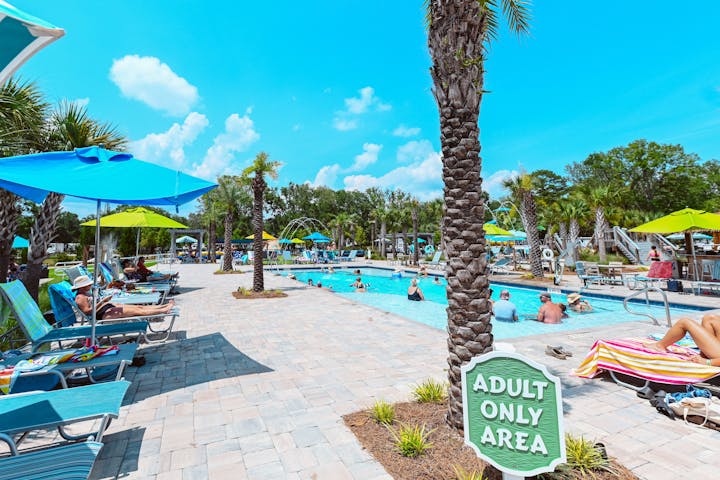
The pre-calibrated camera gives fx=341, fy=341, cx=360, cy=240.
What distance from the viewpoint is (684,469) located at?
2633 mm

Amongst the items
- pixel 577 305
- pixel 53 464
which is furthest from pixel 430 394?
pixel 577 305

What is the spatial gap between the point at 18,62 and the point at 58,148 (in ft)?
31.1

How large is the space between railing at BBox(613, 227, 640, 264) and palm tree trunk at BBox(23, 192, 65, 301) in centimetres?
3186

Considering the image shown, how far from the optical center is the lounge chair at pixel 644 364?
3809 mm

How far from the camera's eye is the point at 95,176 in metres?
4.02

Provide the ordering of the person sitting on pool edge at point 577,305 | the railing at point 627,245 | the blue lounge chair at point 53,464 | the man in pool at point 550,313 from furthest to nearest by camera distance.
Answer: the railing at point 627,245 < the person sitting on pool edge at point 577,305 < the man in pool at point 550,313 < the blue lounge chair at point 53,464

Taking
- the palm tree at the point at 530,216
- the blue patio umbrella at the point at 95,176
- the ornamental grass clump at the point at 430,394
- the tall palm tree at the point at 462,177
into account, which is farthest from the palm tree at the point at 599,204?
the blue patio umbrella at the point at 95,176

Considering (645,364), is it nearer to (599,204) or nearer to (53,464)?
(53,464)

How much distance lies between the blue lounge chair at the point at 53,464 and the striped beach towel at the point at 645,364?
5.39m

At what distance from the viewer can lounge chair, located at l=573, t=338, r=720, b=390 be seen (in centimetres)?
381

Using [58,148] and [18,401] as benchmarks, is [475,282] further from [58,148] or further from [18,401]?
[58,148]

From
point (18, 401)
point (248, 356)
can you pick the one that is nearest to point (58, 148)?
point (248, 356)

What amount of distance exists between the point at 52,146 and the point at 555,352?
13.0m

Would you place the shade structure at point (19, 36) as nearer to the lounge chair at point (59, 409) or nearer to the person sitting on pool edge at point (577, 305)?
the lounge chair at point (59, 409)
